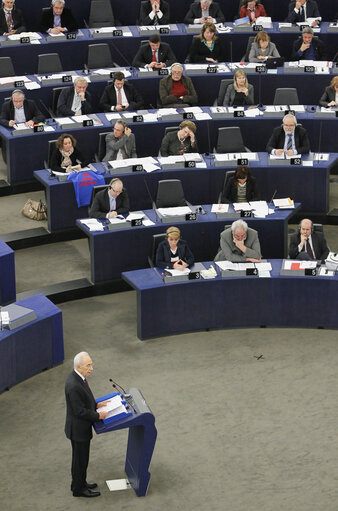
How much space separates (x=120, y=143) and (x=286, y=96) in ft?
9.03

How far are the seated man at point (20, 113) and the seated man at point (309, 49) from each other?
4.23 meters

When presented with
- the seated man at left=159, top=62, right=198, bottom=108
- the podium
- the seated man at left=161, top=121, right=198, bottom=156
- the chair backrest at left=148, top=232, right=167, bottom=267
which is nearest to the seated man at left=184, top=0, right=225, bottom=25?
the seated man at left=159, top=62, right=198, bottom=108

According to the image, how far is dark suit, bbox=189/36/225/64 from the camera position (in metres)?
15.7

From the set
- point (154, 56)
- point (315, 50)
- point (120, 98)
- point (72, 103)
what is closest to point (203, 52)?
point (154, 56)

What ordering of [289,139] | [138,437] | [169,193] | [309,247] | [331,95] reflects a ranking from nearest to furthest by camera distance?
[138,437]
[309,247]
[169,193]
[289,139]
[331,95]

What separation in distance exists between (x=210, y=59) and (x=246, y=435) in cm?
770

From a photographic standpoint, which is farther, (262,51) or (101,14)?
(101,14)

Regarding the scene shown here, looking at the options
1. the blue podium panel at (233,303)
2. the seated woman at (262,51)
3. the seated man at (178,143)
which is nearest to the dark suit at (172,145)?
the seated man at (178,143)

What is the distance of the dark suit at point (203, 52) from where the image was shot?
618 inches

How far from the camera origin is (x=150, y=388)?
33.5 feet

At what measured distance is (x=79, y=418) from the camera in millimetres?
8250

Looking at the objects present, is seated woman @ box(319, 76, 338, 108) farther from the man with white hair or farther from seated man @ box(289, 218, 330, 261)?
the man with white hair

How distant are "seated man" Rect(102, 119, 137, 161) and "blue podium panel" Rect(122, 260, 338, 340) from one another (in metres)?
2.53

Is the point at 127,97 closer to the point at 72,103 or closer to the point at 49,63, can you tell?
the point at 72,103
